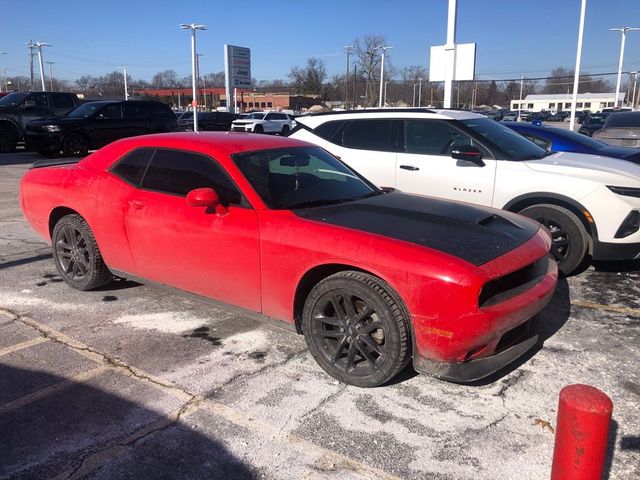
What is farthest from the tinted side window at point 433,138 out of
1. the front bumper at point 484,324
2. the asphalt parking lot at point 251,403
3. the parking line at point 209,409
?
the parking line at point 209,409

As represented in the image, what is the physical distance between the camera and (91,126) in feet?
56.3

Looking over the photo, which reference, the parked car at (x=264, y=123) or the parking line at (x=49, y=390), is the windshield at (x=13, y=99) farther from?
the parking line at (x=49, y=390)

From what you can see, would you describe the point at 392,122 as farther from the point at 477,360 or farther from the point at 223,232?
the point at 477,360

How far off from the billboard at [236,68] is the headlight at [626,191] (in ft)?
137

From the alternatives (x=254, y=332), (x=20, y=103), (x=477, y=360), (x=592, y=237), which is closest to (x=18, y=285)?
(x=254, y=332)

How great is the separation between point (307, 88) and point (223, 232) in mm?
114049

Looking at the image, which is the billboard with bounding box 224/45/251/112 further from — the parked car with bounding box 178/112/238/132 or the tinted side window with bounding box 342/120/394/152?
the tinted side window with bounding box 342/120/394/152

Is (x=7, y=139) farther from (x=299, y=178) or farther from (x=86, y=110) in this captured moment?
(x=299, y=178)

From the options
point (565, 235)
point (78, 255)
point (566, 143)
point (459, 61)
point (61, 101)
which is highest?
point (459, 61)

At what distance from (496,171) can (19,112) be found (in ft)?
60.2

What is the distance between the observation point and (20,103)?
19016 mm

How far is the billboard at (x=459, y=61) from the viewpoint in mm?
12820

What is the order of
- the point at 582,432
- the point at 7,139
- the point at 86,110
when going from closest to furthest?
the point at 582,432
the point at 86,110
the point at 7,139

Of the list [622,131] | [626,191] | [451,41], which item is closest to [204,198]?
[626,191]
